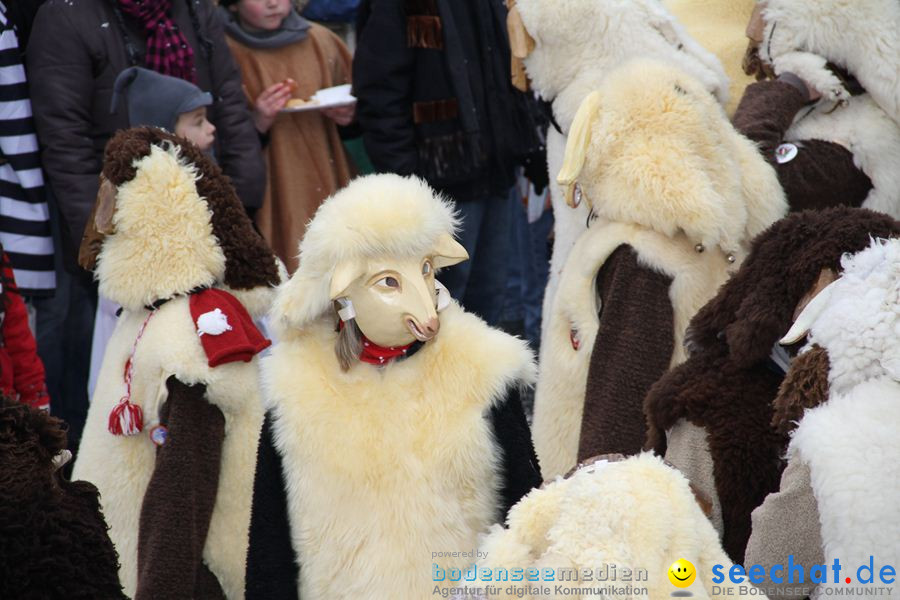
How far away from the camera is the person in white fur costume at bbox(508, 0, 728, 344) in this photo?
351 cm

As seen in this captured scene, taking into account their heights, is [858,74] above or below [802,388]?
below

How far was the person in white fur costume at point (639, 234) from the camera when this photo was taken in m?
2.94

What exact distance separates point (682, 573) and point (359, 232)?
102cm

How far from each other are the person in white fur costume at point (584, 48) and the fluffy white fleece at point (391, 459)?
1.16 meters

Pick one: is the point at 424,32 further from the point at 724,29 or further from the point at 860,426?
the point at 860,426

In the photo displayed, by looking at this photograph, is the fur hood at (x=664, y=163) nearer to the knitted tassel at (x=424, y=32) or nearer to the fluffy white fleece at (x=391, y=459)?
the fluffy white fleece at (x=391, y=459)

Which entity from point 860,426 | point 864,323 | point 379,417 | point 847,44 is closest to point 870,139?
point 847,44

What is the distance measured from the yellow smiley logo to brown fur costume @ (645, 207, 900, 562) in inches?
21.1

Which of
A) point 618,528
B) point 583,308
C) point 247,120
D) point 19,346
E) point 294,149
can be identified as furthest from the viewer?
point 294,149

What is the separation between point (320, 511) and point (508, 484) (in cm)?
42

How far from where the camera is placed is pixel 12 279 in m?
3.55

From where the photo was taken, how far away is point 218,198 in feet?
9.90

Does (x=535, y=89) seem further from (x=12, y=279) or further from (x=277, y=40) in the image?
(x=12, y=279)

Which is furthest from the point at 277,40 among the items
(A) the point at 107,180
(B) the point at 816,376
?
(B) the point at 816,376
